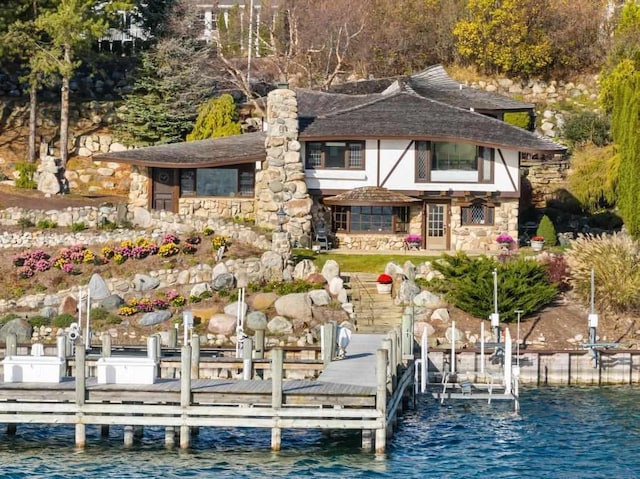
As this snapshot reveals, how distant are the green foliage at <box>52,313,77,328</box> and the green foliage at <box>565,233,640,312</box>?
18.1 meters

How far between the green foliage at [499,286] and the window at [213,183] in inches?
474

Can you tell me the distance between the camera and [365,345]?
138ft

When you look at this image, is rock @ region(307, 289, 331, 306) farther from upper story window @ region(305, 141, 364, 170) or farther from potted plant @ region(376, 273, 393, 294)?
upper story window @ region(305, 141, 364, 170)

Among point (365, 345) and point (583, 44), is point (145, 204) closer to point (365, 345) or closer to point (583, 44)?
point (365, 345)

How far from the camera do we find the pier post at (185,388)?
109 ft

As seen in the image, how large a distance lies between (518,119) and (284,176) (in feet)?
72.7

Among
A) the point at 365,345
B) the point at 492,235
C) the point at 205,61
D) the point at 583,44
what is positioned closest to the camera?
the point at 365,345

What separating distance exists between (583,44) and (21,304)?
153 ft

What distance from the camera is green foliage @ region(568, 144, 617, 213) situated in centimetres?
6162

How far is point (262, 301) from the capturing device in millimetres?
48281

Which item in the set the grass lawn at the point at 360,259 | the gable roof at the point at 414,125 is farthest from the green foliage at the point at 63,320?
the gable roof at the point at 414,125

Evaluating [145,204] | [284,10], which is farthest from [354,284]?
[284,10]

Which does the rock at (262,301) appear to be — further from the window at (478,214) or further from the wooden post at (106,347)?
Answer: the window at (478,214)

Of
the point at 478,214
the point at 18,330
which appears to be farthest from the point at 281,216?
the point at 18,330
